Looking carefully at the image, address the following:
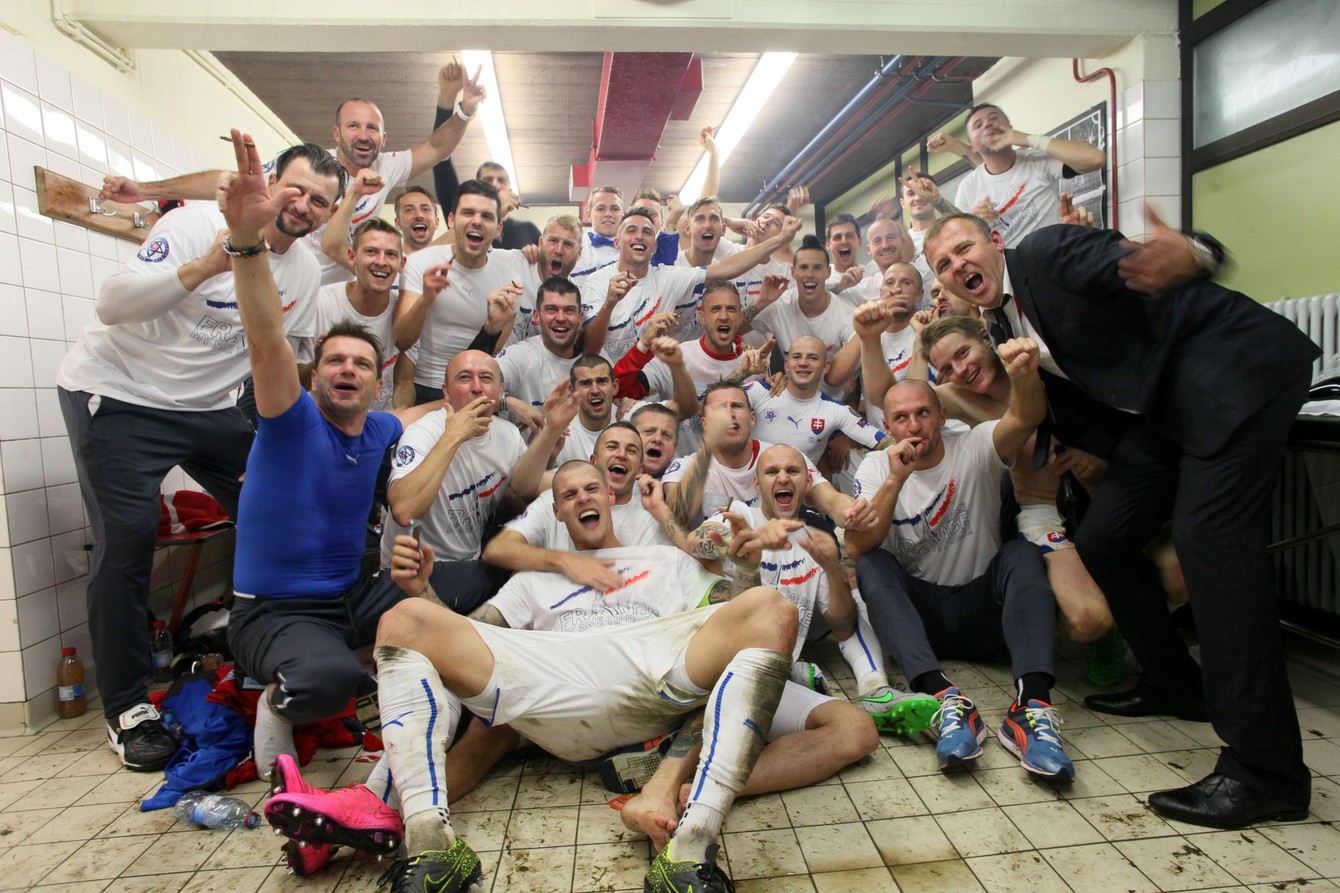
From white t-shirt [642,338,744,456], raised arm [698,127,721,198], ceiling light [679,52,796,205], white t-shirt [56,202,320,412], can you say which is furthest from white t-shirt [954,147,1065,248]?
white t-shirt [56,202,320,412]

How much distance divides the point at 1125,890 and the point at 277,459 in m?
2.51

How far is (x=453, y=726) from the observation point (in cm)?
236

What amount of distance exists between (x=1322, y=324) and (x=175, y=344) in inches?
197

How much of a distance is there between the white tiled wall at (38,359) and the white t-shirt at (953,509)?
3245 millimetres

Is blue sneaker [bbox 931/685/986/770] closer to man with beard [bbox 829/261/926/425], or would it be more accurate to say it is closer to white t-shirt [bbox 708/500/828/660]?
white t-shirt [bbox 708/500/828/660]

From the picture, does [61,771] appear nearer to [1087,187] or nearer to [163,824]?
[163,824]

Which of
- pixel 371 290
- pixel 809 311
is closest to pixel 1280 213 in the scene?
pixel 809 311

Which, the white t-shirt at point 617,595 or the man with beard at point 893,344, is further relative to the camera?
the man with beard at point 893,344

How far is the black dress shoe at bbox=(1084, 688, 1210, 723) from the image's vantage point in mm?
2586

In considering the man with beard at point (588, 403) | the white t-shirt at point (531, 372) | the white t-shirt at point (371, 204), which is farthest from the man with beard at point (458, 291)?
the man with beard at point (588, 403)

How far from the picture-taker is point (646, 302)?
4.43 metres

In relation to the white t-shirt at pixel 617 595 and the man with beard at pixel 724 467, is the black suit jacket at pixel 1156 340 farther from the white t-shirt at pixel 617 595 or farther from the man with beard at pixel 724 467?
the white t-shirt at pixel 617 595

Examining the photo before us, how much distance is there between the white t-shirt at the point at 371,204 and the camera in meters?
4.05

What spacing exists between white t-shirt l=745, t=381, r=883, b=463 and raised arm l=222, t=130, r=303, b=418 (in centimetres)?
216
